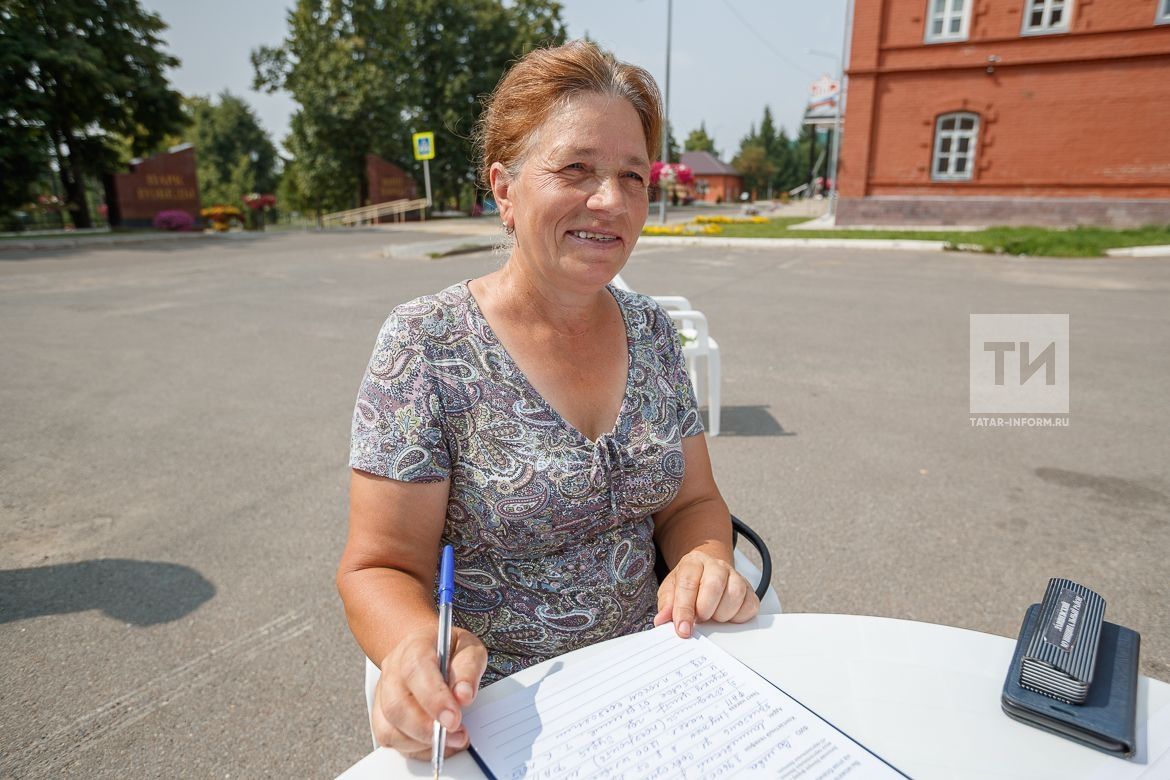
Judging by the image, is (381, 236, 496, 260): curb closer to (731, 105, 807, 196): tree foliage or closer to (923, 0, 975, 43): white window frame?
(923, 0, 975, 43): white window frame

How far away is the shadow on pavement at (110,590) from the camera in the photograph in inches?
110

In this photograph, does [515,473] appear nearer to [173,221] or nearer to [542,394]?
[542,394]

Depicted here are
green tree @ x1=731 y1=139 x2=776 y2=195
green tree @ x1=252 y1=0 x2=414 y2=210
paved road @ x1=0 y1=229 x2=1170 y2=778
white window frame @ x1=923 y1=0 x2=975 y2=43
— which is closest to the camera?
paved road @ x1=0 y1=229 x2=1170 y2=778

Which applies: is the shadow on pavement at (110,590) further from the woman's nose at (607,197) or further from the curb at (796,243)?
the curb at (796,243)

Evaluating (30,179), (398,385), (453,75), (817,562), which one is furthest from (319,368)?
(453,75)

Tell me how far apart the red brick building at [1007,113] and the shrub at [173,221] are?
2360 cm

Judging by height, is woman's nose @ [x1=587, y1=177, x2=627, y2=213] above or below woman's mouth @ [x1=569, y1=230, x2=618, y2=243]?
above

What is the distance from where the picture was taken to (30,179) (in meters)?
22.0

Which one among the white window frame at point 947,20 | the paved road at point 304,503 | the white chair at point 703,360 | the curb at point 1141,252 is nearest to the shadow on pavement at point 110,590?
the paved road at point 304,503

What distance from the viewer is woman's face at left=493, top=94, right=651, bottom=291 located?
4.91ft

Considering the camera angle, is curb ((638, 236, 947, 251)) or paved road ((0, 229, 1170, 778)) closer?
paved road ((0, 229, 1170, 778))

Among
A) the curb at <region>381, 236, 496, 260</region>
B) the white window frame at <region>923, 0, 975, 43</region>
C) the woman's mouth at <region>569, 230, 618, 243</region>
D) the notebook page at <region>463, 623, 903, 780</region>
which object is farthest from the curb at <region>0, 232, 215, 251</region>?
the white window frame at <region>923, 0, 975, 43</region>

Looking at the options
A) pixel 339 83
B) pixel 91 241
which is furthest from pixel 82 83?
pixel 339 83

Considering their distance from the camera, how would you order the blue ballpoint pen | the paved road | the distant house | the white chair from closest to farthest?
the blue ballpoint pen, the paved road, the white chair, the distant house
